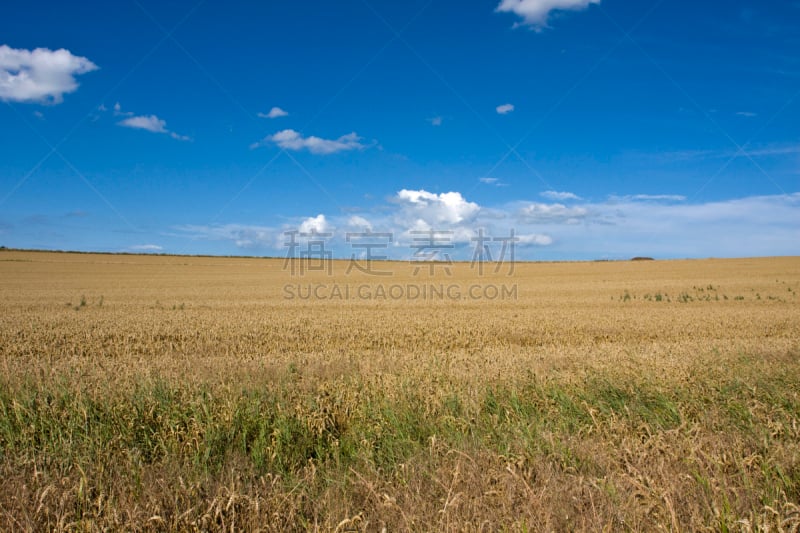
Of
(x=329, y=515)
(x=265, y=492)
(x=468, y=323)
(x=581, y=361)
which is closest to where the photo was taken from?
(x=329, y=515)

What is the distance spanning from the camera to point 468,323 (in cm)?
1625

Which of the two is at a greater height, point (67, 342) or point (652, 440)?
point (652, 440)

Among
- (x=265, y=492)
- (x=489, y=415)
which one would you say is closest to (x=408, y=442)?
(x=489, y=415)

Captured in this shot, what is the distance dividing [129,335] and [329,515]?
12611mm

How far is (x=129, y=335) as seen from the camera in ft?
43.9

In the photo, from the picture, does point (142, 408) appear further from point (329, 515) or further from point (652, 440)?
point (652, 440)

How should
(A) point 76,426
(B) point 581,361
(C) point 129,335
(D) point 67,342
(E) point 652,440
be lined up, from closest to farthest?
(E) point 652,440 → (A) point 76,426 → (B) point 581,361 → (D) point 67,342 → (C) point 129,335

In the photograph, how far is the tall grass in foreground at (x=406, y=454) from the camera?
3.14 metres

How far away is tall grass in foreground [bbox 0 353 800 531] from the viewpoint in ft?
10.3

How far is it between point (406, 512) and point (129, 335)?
1287 centimetres

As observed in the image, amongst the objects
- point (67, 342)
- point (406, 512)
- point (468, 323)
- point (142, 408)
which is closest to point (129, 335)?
point (67, 342)

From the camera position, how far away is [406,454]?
4.39m

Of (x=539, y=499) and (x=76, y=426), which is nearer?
(x=539, y=499)

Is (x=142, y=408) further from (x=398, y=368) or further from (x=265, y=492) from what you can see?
(x=398, y=368)
